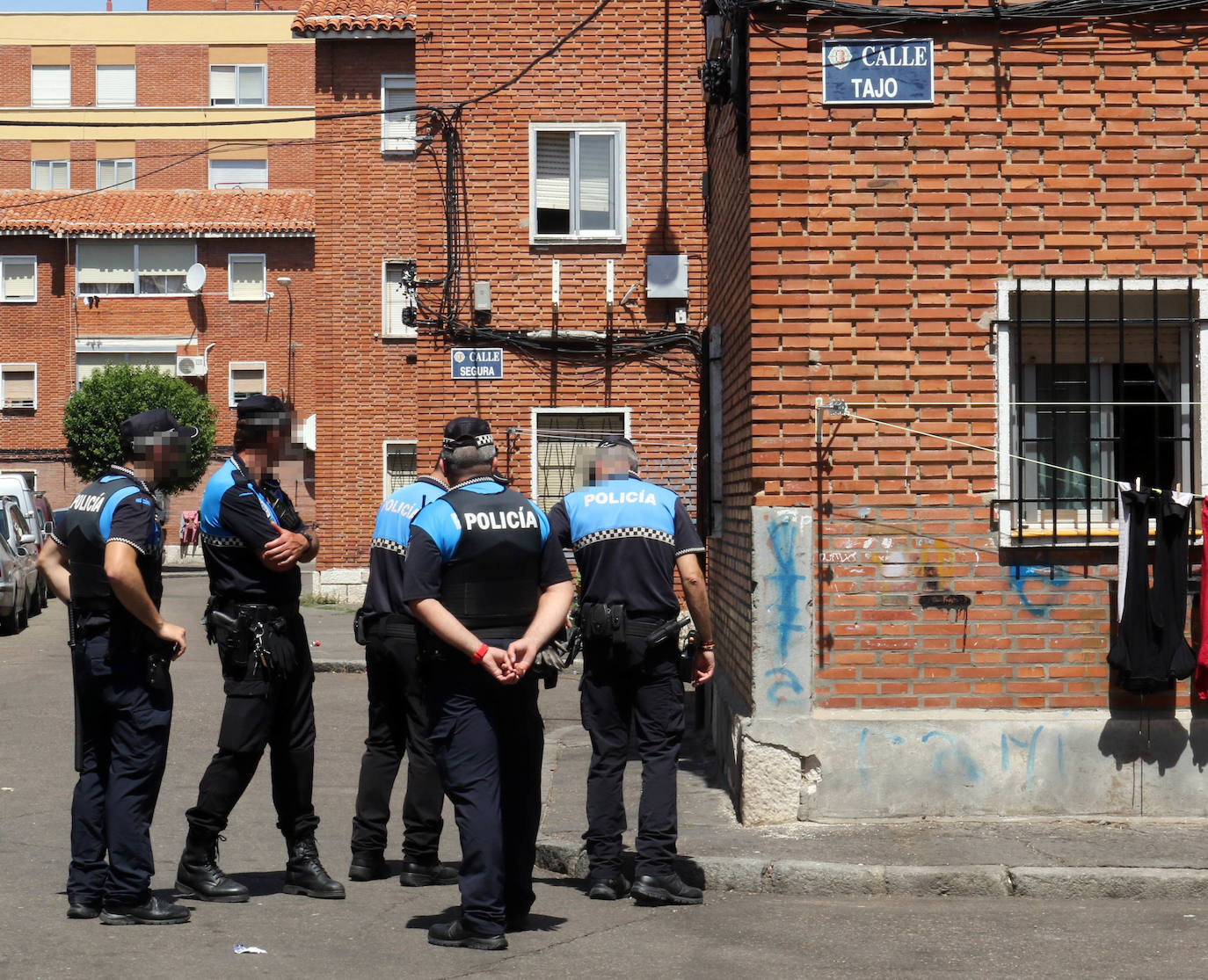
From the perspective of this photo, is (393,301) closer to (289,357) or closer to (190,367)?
(289,357)

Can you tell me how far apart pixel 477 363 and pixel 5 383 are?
33.3 meters

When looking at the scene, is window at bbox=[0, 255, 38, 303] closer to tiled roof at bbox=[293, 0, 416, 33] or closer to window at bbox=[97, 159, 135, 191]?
window at bbox=[97, 159, 135, 191]

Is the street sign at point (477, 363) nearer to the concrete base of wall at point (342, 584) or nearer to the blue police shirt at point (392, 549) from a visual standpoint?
the concrete base of wall at point (342, 584)

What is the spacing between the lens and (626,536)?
267 inches

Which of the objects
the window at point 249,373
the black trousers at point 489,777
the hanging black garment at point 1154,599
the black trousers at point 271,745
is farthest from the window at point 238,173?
the black trousers at point 489,777

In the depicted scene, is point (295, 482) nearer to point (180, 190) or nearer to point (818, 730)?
point (818, 730)

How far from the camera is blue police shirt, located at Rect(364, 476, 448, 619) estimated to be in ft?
23.0

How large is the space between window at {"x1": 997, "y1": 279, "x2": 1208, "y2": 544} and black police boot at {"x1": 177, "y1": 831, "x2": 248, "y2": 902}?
4.23 m

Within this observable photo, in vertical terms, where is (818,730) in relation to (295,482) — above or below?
below

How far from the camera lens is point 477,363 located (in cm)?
1716

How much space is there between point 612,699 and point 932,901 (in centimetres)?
165

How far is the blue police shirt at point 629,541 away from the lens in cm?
673

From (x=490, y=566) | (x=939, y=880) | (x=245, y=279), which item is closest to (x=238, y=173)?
(x=245, y=279)

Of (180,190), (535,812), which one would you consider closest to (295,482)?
(535,812)
